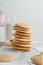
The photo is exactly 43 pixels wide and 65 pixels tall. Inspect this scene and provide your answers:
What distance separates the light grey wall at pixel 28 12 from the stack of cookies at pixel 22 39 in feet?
3.54

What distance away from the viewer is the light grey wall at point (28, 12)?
7.25 feet

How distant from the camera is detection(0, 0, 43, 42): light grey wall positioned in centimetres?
221

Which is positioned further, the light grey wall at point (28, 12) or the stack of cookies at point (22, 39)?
the light grey wall at point (28, 12)

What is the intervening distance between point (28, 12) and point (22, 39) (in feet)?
3.84

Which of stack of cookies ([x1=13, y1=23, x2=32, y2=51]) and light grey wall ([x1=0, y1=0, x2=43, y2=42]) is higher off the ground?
light grey wall ([x1=0, y1=0, x2=43, y2=42])

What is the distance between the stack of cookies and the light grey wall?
1.08 m

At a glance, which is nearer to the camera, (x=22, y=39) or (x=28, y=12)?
(x=22, y=39)

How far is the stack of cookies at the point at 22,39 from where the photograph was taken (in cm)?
112

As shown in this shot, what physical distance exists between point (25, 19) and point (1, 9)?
1.15 ft

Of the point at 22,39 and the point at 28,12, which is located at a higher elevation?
the point at 28,12

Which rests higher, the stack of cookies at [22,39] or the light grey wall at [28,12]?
the light grey wall at [28,12]

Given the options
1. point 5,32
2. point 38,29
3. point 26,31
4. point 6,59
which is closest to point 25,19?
point 38,29

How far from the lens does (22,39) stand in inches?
44.4

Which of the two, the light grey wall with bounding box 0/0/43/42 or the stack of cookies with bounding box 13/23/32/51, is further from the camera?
the light grey wall with bounding box 0/0/43/42
